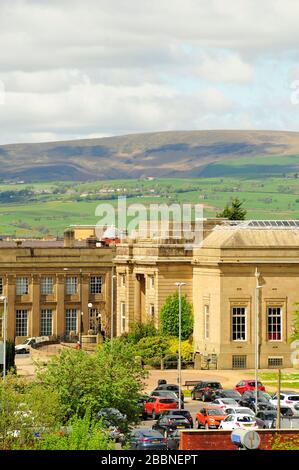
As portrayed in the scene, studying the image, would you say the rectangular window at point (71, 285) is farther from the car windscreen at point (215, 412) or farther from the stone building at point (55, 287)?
the car windscreen at point (215, 412)

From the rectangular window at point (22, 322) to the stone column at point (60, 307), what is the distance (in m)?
2.38

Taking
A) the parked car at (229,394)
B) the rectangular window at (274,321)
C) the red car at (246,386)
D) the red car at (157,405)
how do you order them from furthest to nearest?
→ 1. the rectangular window at (274,321)
2. the red car at (246,386)
3. the parked car at (229,394)
4. the red car at (157,405)

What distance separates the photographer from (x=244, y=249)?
12681 cm

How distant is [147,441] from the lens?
7338 cm

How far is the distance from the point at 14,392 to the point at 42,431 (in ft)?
18.8

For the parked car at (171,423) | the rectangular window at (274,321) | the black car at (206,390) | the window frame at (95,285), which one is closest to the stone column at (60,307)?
the window frame at (95,285)

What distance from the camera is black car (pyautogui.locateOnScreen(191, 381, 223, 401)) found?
103750 millimetres

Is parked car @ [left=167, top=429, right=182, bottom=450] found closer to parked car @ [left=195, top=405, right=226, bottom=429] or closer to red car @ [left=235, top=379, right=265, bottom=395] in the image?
parked car @ [left=195, top=405, right=226, bottom=429]

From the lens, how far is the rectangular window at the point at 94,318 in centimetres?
15688

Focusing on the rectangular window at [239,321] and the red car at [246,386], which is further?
the rectangular window at [239,321]

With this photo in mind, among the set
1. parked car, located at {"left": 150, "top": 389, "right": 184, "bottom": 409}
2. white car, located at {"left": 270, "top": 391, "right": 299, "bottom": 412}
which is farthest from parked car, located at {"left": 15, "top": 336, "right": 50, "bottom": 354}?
white car, located at {"left": 270, "top": 391, "right": 299, "bottom": 412}
